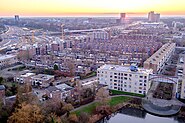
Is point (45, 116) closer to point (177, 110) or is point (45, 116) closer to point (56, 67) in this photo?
point (177, 110)

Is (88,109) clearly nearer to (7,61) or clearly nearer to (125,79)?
(125,79)

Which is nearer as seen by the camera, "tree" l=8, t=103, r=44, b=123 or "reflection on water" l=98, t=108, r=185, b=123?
"tree" l=8, t=103, r=44, b=123

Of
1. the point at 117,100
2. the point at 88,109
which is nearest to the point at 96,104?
the point at 88,109

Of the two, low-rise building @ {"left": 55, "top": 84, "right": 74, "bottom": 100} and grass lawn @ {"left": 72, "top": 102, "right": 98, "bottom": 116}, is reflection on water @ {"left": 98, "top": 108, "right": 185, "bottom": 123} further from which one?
low-rise building @ {"left": 55, "top": 84, "right": 74, "bottom": 100}

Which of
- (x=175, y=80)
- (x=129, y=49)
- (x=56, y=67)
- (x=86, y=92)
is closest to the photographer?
(x=86, y=92)

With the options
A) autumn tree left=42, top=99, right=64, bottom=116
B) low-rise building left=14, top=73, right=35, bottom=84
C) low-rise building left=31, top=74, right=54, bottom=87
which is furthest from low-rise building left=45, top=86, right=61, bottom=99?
low-rise building left=14, top=73, right=35, bottom=84

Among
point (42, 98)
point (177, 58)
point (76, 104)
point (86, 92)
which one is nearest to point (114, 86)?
point (86, 92)
